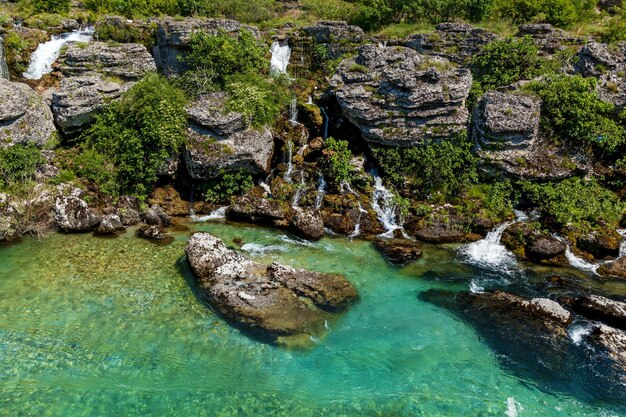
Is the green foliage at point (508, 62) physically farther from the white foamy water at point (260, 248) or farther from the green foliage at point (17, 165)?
the green foliage at point (17, 165)

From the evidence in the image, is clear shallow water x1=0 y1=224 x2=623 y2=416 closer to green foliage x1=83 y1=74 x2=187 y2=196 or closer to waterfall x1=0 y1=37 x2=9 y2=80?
green foliage x1=83 y1=74 x2=187 y2=196

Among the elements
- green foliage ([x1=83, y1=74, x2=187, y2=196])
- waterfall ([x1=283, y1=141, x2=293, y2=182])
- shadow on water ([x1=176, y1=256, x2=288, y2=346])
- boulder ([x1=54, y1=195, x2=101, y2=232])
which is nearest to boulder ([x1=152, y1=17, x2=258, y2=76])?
green foliage ([x1=83, y1=74, x2=187, y2=196])

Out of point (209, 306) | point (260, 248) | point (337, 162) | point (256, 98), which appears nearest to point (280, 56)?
point (256, 98)

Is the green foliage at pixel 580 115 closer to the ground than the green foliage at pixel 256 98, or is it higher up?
higher up

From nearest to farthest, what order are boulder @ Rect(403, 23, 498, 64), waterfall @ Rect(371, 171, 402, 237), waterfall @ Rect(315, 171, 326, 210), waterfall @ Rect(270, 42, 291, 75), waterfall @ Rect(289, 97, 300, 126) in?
waterfall @ Rect(371, 171, 402, 237) → waterfall @ Rect(315, 171, 326, 210) → waterfall @ Rect(289, 97, 300, 126) → boulder @ Rect(403, 23, 498, 64) → waterfall @ Rect(270, 42, 291, 75)

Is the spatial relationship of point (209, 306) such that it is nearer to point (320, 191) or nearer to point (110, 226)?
point (110, 226)

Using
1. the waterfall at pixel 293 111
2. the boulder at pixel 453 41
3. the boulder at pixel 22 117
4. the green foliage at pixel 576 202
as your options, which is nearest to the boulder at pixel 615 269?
the green foliage at pixel 576 202
